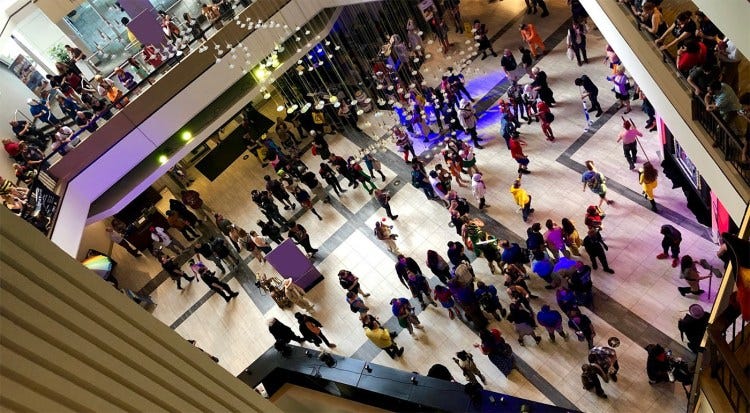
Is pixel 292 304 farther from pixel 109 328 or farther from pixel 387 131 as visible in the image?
pixel 109 328

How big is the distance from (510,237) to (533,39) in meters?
5.82

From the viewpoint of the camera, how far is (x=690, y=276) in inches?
444

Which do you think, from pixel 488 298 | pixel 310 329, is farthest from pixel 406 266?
pixel 310 329

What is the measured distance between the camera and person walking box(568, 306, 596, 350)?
11109 millimetres

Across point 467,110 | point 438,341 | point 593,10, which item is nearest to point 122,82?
point 467,110

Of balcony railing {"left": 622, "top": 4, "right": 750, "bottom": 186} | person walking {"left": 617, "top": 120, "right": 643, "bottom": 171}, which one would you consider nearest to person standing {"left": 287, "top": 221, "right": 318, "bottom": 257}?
person walking {"left": 617, "top": 120, "right": 643, "bottom": 171}

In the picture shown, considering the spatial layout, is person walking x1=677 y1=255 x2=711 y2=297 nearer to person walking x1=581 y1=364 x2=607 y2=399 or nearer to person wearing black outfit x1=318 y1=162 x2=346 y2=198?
person walking x1=581 y1=364 x2=607 y2=399

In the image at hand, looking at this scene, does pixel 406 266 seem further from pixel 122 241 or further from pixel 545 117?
pixel 122 241

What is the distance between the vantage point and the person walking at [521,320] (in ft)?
38.4

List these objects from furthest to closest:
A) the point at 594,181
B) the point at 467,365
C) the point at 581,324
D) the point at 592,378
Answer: the point at 594,181 < the point at 467,365 < the point at 581,324 < the point at 592,378

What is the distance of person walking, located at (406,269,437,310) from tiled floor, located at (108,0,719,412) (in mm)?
420

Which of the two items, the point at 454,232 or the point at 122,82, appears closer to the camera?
the point at 454,232

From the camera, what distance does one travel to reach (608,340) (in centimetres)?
1109

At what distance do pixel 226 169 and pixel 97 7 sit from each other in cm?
559
